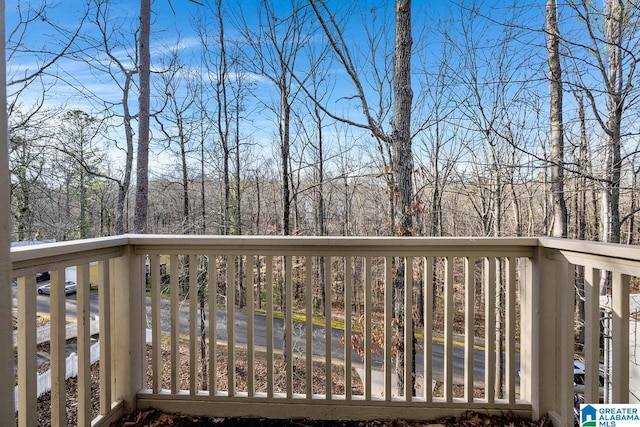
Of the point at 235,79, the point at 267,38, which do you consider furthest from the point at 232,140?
the point at 267,38

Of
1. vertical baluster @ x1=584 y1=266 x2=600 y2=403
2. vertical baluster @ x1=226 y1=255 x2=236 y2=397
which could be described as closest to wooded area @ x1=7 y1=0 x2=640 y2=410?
vertical baluster @ x1=226 y1=255 x2=236 y2=397

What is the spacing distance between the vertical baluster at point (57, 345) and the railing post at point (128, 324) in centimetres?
36

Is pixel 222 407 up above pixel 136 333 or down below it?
below

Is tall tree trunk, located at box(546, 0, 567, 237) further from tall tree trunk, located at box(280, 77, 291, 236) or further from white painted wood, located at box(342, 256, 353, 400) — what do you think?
tall tree trunk, located at box(280, 77, 291, 236)

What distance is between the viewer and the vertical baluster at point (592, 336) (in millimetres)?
1443

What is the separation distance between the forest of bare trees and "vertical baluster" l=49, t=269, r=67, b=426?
177cm

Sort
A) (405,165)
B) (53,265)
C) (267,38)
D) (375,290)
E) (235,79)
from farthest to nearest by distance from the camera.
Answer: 1. (375,290)
2. (235,79)
3. (267,38)
4. (405,165)
5. (53,265)

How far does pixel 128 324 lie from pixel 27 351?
54cm

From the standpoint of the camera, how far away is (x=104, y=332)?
1704 millimetres

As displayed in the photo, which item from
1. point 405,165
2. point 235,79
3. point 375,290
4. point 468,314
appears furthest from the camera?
point 375,290

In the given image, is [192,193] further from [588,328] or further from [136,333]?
[588,328]

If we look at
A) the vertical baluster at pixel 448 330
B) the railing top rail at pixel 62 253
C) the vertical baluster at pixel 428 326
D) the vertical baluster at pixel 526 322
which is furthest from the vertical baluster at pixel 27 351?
the vertical baluster at pixel 526 322

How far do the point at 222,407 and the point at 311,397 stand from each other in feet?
1.63

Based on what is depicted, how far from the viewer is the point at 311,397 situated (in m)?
1.87
